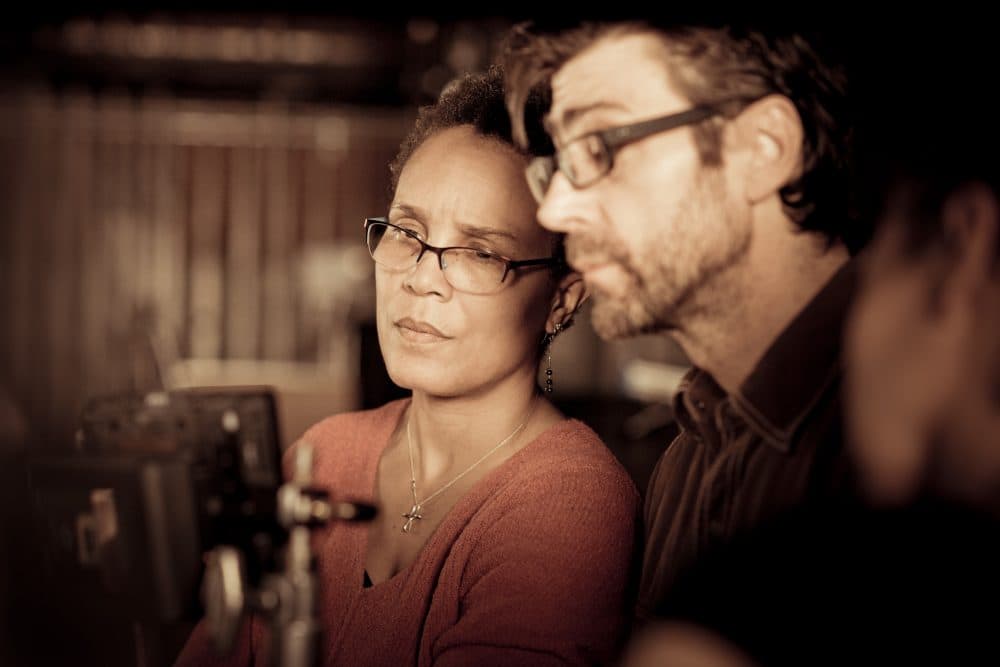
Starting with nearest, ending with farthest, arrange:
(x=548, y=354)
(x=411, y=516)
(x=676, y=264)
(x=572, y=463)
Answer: (x=676, y=264) → (x=572, y=463) → (x=411, y=516) → (x=548, y=354)

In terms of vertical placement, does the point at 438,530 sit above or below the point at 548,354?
below

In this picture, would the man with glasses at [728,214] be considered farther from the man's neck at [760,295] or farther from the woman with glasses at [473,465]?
the woman with glasses at [473,465]

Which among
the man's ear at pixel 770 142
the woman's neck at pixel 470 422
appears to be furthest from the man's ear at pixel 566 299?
the man's ear at pixel 770 142

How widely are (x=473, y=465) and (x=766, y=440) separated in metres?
0.55

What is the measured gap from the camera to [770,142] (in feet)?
3.64

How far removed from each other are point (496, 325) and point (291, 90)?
5.85 metres

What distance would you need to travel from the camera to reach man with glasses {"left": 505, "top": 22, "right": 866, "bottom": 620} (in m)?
1.09

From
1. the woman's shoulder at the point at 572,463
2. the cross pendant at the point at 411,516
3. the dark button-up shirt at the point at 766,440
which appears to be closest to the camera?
the dark button-up shirt at the point at 766,440

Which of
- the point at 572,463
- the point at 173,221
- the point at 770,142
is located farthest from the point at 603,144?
the point at 173,221

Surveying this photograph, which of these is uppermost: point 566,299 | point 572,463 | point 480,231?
point 480,231

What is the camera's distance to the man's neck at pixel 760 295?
1.12 meters

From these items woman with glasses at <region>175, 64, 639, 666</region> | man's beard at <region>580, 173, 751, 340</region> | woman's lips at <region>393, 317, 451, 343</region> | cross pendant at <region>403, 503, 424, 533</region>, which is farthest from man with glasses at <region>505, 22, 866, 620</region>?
cross pendant at <region>403, 503, 424, 533</region>

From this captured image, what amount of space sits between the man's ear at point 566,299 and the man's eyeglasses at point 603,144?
0.38 meters

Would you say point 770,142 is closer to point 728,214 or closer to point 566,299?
point 728,214
